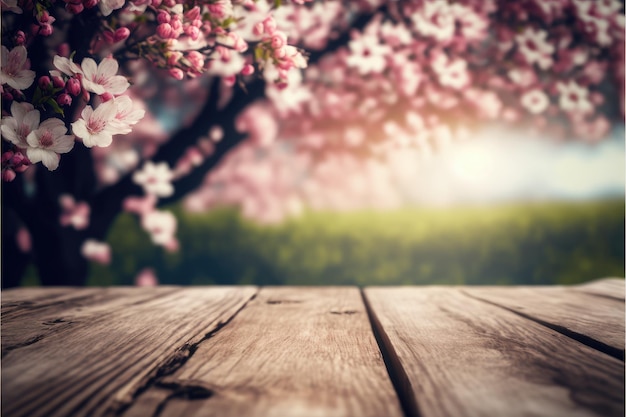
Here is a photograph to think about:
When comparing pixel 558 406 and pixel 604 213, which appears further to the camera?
pixel 604 213

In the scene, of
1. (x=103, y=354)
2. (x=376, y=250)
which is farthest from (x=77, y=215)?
(x=376, y=250)

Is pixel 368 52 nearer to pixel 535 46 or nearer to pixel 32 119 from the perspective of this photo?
pixel 535 46

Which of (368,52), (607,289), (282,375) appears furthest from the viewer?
(368,52)

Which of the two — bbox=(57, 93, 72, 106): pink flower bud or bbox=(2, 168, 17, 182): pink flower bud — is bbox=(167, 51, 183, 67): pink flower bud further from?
bbox=(2, 168, 17, 182): pink flower bud

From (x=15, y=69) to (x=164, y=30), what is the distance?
0.27 m

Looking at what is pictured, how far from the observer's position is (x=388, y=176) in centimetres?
399

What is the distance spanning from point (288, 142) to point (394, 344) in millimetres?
3016

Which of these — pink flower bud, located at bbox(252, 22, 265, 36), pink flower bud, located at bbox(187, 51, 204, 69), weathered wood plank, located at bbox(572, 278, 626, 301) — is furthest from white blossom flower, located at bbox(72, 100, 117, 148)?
weathered wood plank, located at bbox(572, 278, 626, 301)

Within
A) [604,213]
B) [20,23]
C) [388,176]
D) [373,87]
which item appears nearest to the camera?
[20,23]

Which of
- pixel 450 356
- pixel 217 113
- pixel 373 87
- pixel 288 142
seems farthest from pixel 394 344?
pixel 288 142

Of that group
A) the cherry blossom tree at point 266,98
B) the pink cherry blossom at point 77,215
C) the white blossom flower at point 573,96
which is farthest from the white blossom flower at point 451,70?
the pink cherry blossom at point 77,215

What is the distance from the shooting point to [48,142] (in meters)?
0.75

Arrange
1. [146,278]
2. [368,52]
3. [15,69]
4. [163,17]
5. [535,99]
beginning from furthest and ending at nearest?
[146,278]
[535,99]
[368,52]
[163,17]
[15,69]

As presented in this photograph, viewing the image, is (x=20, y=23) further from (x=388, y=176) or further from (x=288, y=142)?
(x=388, y=176)
